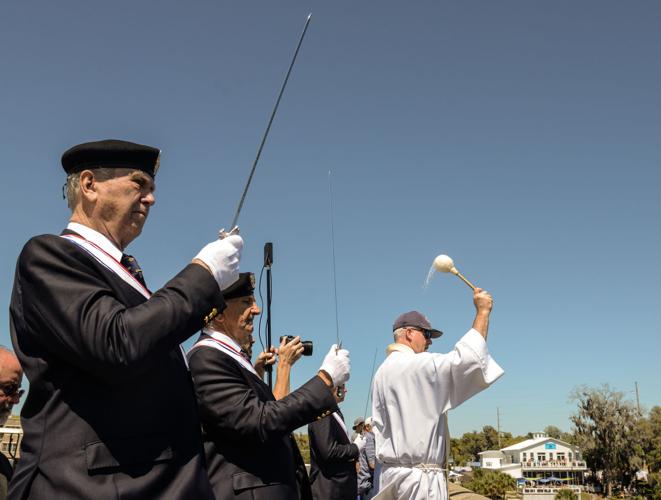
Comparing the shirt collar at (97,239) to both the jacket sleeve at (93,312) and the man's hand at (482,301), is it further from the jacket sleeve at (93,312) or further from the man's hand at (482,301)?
the man's hand at (482,301)

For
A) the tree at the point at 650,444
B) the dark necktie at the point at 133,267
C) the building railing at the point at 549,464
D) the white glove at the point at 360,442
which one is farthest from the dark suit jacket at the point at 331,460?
the building railing at the point at 549,464

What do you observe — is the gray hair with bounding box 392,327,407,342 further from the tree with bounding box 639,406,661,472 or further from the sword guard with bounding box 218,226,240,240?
the tree with bounding box 639,406,661,472

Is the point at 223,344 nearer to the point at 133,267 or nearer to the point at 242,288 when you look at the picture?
the point at 242,288

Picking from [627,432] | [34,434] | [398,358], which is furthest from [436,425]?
[627,432]

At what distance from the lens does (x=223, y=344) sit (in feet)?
12.0

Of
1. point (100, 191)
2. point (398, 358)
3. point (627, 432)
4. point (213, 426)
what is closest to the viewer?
point (100, 191)

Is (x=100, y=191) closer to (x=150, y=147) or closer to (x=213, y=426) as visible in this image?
(x=150, y=147)

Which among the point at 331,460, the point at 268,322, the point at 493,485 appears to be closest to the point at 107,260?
the point at 268,322

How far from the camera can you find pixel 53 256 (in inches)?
82.0

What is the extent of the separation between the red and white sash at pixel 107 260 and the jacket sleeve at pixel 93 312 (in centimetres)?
6

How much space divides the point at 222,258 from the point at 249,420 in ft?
4.04

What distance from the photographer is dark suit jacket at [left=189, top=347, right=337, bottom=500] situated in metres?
3.17

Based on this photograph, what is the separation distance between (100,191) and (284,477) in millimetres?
1820

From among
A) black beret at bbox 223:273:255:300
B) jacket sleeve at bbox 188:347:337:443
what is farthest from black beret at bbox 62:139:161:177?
black beret at bbox 223:273:255:300
